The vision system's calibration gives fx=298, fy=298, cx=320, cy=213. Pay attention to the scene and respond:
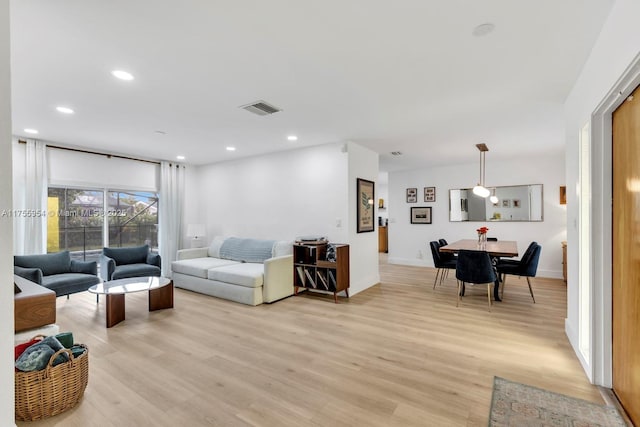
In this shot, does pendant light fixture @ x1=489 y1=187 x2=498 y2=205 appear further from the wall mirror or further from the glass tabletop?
the glass tabletop

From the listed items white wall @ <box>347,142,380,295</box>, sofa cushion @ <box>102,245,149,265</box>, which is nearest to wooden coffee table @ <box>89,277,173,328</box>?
sofa cushion @ <box>102,245,149,265</box>

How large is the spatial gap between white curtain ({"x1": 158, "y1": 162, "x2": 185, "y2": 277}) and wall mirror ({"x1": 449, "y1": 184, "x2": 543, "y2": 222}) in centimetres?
612

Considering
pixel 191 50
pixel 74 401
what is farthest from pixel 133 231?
pixel 191 50

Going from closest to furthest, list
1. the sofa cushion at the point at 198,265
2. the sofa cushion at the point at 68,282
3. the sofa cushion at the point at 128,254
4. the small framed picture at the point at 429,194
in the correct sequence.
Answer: the sofa cushion at the point at 68,282, the sofa cushion at the point at 198,265, the sofa cushion at the point at 128,254, the small framed picture at the point at 429,194

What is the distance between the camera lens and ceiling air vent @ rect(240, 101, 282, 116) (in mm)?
3177

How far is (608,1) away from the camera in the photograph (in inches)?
64.8

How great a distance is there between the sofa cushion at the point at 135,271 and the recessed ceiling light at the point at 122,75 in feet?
10.8

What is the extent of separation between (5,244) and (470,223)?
7272 mm

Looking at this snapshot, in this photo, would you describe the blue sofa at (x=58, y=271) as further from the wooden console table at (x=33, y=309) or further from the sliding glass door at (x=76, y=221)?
the wooden console table at (x=33, y=309)

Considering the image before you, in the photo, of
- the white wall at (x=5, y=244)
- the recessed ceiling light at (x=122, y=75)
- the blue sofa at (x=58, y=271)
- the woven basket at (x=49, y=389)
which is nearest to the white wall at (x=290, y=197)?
the blue sofa at (x=58, y=271)

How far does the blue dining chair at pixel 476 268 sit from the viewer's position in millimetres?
3855

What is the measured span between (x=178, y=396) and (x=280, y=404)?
0.74 metres

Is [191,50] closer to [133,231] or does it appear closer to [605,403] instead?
[605,403]

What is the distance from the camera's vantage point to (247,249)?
17.3 feet
